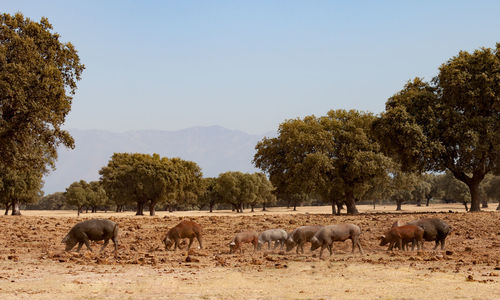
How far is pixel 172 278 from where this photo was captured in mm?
14008

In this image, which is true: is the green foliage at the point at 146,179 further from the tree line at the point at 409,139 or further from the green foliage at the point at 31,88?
the green foliage at the point at 31,88

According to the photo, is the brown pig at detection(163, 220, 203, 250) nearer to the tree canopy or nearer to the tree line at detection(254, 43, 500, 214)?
the tree line at detection(254, 43, 500, 214)

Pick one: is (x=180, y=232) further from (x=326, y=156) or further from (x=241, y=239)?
(x=326, y=156)

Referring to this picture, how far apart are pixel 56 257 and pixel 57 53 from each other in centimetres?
1912

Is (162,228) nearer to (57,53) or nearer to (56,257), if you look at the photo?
(56,257)

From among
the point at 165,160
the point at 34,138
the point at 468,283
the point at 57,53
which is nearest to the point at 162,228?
the point at 34,138

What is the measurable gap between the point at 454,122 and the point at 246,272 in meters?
30.4

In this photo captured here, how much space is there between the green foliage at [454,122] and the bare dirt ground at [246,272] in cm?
1726

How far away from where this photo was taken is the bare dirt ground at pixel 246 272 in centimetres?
1197

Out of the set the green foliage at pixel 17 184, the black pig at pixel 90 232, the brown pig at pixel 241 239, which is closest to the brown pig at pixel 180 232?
the brown pig at pixel 241 239

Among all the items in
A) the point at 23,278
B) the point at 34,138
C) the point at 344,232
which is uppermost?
the point at 34,138

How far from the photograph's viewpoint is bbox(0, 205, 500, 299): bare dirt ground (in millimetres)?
11969

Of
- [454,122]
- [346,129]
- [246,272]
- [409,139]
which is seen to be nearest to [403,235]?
[246,272]

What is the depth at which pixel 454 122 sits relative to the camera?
132ft
